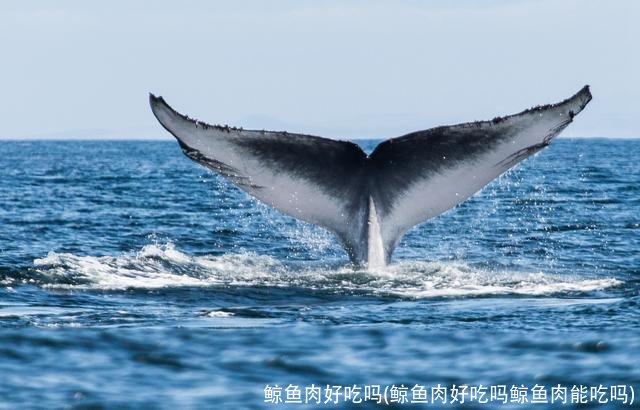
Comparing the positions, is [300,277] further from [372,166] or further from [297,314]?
[297,314]

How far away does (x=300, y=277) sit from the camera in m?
13.8

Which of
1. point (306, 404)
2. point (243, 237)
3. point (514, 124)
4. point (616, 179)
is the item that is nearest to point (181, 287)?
point (514, 124)

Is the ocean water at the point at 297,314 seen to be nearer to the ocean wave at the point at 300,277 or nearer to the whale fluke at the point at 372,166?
the ocean wave at the point at 300,277

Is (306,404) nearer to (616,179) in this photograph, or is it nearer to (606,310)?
(606,310)

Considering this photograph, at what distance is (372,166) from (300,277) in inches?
61.9

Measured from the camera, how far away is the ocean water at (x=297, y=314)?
346 inches

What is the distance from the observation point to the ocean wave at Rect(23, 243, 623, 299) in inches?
508

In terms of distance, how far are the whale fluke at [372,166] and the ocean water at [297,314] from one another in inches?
24.1

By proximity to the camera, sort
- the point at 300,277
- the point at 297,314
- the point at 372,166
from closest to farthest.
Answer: the point at 297,314 < the point at 372,166 < the point at 300,277

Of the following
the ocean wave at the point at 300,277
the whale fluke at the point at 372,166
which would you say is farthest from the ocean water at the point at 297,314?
the whale fluke at the point at 372,166

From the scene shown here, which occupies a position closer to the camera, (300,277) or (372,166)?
(372,166)

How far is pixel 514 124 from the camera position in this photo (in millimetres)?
12422

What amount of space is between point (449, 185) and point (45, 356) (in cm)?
506

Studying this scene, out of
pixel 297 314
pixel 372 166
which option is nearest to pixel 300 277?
pixel 372 166
